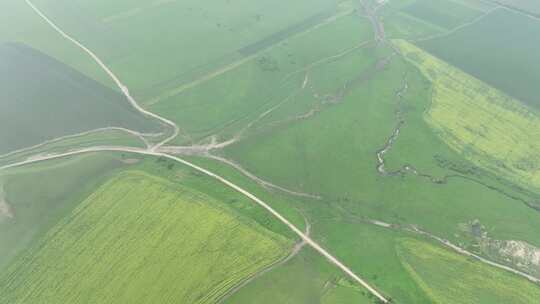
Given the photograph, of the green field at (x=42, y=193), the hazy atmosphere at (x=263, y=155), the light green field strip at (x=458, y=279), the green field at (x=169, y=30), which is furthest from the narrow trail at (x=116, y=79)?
the light green field strip at (x=458, y=279)

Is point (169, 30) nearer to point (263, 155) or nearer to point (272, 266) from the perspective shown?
point (263, 155)

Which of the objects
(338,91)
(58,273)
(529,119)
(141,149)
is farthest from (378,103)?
(58,273)

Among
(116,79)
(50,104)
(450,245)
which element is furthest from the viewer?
(116,79)

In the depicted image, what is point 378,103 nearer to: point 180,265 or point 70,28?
point 180,265

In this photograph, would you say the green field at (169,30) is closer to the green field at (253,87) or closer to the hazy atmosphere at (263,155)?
the hazy atmosphere at (263,155)

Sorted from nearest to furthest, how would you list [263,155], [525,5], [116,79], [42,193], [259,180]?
1. [42,193]
2. [259,180]
3. [263,155]
4. [116,79]
5. [525,5]

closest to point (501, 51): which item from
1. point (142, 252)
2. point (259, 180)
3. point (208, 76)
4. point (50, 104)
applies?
point (208, 76)
